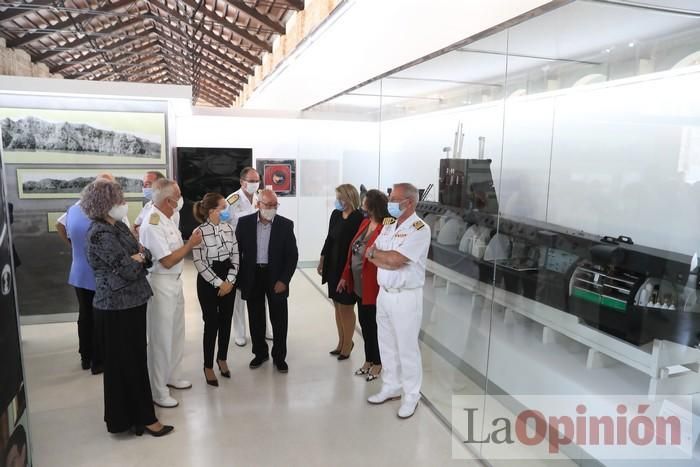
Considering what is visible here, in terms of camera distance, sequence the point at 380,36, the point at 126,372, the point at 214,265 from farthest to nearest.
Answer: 1. the point at 380,36
2. the point at 214,265
3. the point at 126,372

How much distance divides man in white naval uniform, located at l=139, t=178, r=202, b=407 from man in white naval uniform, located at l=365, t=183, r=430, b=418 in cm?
140

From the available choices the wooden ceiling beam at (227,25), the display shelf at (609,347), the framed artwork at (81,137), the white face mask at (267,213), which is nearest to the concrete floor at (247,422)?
the display shelf at (609,347)

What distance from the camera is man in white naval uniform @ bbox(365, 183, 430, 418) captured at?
131 inches

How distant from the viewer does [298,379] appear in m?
4.25

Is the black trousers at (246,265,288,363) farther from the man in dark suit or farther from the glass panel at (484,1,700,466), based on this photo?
the glass panel at (484,1,700,466)

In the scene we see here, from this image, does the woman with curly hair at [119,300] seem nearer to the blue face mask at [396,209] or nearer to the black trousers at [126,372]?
the black trousers at [126,372]

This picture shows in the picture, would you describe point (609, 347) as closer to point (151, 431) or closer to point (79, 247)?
point (151, 431)

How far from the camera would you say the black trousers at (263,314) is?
4219mm

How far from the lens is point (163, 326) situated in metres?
3.53

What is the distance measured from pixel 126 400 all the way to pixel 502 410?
2457mm

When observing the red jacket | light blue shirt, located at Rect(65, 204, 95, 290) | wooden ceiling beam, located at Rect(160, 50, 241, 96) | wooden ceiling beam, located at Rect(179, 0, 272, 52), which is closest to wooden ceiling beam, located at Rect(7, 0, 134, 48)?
wooden ceiling beam, located at Rect(179, 0, 272, 52)

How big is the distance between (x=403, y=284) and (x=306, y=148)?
17.9ft

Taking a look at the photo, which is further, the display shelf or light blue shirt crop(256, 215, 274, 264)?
light blue shirt crop(256, 215, 274, 264)

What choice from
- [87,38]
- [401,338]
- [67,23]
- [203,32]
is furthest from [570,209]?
[87,38]
